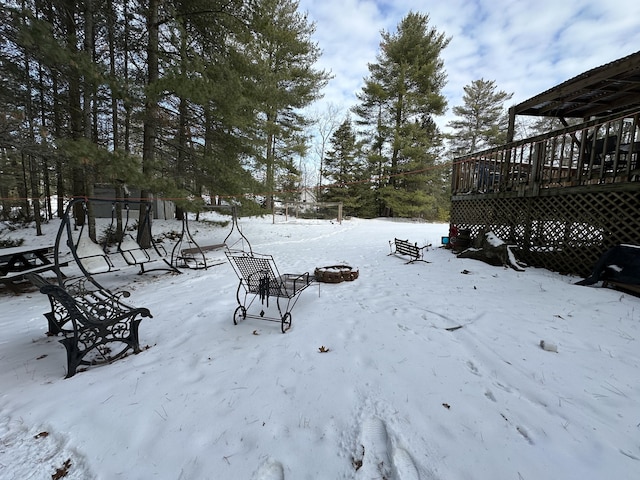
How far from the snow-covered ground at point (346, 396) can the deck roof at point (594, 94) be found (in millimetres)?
4743

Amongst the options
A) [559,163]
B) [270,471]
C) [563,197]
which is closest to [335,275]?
[270,471]

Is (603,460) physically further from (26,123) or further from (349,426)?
(26,123)

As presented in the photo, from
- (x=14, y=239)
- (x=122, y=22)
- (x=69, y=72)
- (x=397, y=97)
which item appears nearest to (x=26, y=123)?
(x=69, y=72)

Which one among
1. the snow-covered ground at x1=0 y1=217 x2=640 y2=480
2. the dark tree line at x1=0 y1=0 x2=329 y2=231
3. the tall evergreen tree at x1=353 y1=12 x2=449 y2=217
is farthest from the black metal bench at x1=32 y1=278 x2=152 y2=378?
the tall evergreen tree at x1=353 y1=12 x2=449 y2=217

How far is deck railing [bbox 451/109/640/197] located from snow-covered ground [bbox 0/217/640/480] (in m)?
2.60

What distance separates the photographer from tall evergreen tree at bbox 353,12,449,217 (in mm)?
18859

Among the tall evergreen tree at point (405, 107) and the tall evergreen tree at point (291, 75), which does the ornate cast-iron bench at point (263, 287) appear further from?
the tall evergreen tree at point (405, 107)

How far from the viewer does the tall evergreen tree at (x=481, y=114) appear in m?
25.1

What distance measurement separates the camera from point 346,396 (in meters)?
2.03

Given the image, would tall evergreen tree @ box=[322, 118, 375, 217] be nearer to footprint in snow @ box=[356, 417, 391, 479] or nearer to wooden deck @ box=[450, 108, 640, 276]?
wooden deck @ box=[450, 108, 640, 276]

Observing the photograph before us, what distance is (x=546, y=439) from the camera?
1.62 metres

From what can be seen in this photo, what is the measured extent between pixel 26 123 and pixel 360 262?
10.2m

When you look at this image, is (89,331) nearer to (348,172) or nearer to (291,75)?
(291,75)

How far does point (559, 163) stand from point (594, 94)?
129 inches
